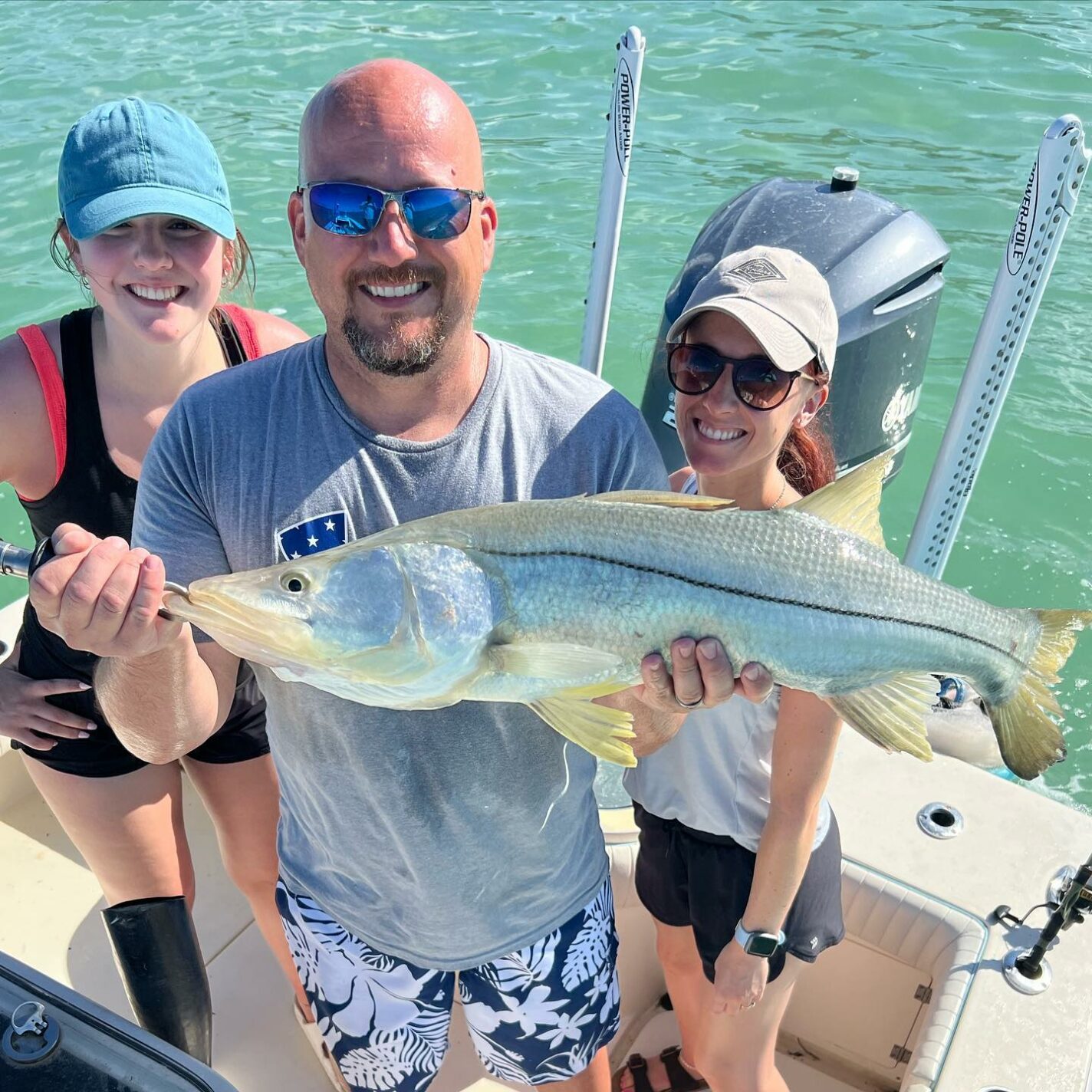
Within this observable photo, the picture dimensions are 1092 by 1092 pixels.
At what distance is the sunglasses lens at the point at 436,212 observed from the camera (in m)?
2.13

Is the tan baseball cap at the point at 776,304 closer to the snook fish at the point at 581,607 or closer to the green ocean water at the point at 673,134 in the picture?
the snook fish at the point at 581,607

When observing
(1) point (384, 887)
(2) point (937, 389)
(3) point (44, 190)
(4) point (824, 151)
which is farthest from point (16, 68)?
(1) point (384, 887)

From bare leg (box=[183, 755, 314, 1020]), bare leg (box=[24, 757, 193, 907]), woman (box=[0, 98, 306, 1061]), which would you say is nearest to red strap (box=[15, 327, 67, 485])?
woman (box=[0, 98, 306, 1061])

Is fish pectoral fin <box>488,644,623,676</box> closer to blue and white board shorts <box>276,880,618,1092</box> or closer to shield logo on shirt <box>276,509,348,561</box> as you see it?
shield logo on shirt <box>276,509,348,561</box>

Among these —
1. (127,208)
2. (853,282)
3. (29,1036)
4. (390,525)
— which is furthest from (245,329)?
(853,282)

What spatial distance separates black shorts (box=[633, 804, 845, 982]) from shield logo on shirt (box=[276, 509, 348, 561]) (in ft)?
4.22

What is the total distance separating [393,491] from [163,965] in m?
1.80

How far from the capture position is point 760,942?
8.76 ft

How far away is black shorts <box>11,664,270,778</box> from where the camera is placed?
9.65 feet

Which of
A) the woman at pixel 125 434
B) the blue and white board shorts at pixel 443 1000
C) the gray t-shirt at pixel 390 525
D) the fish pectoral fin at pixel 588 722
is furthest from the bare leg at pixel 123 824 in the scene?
the fish pectoral fin at pixel 588 722

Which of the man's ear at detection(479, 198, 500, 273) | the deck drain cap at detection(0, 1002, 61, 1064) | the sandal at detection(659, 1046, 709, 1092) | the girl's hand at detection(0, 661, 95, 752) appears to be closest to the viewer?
the deck drain cap at detection(0, 1002, 61, 1064)

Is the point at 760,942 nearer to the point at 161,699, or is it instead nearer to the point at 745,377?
the point at 745,377

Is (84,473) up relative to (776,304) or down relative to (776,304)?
down

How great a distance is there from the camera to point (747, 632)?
2088 millimetres
